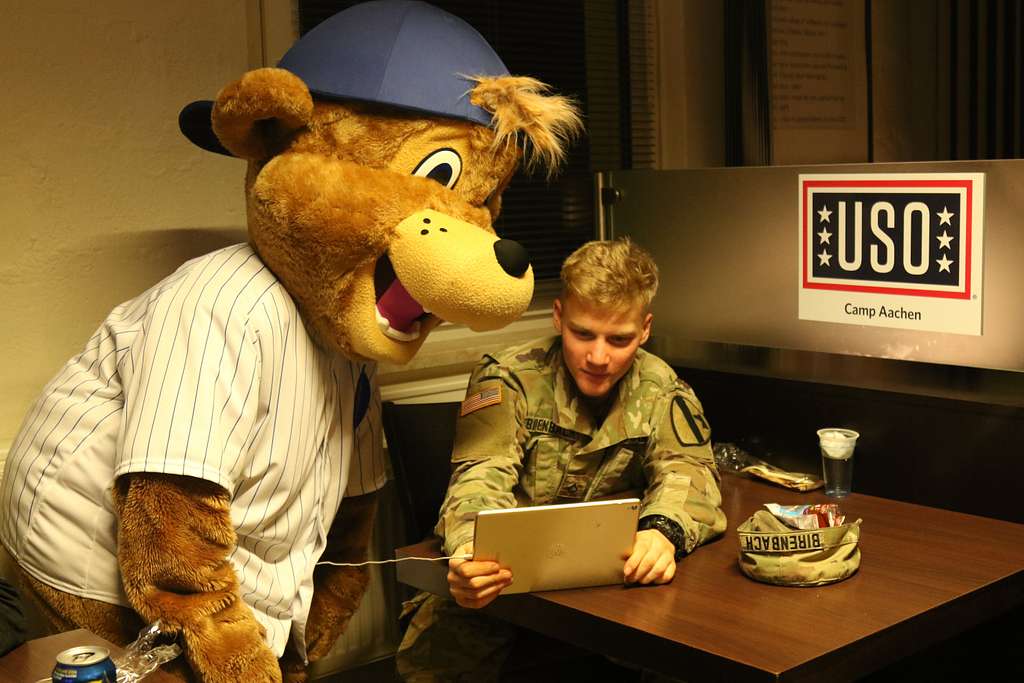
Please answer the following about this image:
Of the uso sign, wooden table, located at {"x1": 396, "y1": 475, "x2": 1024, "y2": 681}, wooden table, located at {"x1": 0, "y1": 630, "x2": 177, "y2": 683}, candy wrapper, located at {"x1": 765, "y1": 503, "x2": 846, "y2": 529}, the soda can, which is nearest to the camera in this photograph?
the soda can

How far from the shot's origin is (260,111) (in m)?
1.84

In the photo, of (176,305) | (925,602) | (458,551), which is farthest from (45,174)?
(925,602)

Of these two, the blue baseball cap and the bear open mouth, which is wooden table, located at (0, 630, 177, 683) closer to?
the bear open mouth

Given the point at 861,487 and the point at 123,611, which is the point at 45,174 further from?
the point at 861,487

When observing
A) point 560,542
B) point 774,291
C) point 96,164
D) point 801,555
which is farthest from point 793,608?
point 96,164

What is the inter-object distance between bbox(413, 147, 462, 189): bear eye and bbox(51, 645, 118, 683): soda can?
922 millimetres

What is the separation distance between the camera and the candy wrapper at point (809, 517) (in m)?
2.11

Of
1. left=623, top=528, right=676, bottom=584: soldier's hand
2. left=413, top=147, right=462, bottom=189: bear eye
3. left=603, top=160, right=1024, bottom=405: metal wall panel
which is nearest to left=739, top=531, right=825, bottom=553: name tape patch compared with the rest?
left=623, top=528, right=676, bottom=584: soldier's hand

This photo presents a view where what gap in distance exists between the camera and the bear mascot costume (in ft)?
5.84

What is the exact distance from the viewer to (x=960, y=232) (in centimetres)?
242

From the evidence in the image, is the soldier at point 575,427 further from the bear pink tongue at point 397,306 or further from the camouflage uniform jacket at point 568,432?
the bear pink tongue at point 397,306

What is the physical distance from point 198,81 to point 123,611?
1162mm

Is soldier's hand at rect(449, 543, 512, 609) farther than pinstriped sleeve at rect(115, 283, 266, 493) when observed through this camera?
Yes

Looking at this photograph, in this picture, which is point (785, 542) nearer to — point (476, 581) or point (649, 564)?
point (649, 564)
